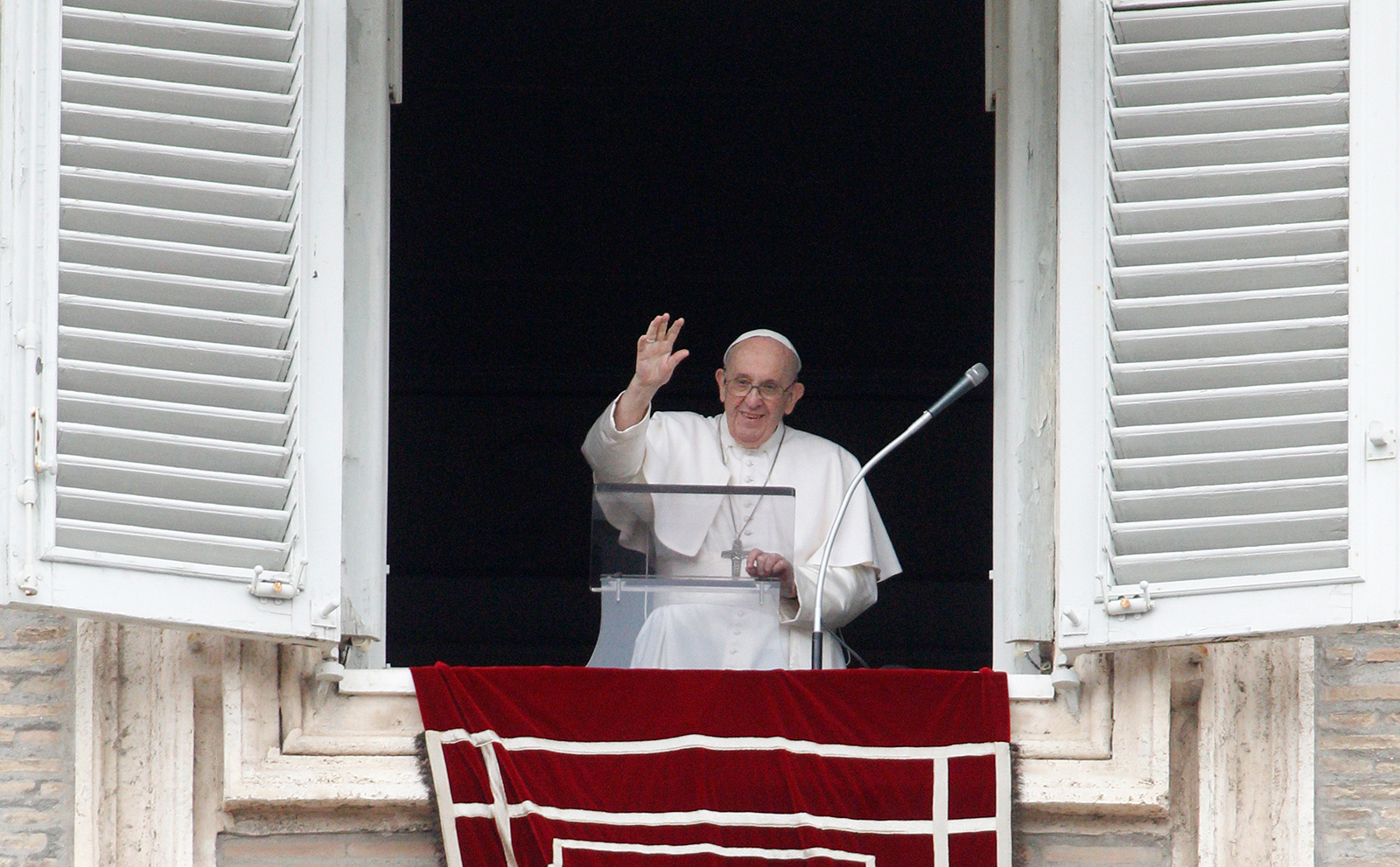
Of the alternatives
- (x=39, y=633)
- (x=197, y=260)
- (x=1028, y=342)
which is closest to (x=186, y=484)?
(x=197, y=260)

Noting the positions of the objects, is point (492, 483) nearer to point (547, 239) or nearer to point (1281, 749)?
point (547, 239)

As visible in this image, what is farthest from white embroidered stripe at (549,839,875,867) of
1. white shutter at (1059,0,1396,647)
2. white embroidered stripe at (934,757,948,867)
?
white shutter at (1059,0,1396,647)

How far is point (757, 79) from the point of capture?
858cm

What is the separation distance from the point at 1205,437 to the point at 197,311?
2.10 meters

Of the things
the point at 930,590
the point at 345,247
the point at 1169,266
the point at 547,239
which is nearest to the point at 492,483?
the point at 547,239

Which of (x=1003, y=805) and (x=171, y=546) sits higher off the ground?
(x=171, y=546)

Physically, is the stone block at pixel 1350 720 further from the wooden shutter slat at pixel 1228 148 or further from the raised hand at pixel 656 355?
the raised hand at pixel 656 355

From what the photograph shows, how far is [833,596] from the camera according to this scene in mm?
5418

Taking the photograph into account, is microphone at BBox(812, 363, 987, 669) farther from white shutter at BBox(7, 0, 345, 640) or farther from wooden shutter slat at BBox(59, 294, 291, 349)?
wooden shutter slat at BBox(59, 294, 291, 349)

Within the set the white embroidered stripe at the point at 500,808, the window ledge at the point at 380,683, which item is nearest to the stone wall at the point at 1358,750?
the white embroidered stripe at the point at 500,808

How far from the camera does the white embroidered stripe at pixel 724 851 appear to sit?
461cm

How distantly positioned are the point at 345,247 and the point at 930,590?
419cm

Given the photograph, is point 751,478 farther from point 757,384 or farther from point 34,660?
point 34,660

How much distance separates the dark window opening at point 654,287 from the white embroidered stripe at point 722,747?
12.8 feet
